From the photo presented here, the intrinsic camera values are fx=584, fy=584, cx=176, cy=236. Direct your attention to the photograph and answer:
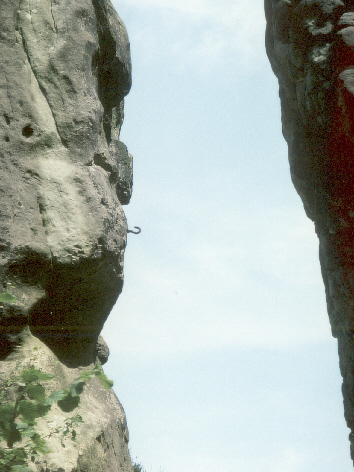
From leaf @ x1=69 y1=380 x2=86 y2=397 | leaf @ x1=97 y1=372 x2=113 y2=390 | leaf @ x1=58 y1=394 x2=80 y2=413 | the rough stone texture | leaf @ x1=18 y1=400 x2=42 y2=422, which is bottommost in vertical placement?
the rough stone texture

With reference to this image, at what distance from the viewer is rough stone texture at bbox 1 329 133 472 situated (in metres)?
2.90

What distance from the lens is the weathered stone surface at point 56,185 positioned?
3289 millimetres

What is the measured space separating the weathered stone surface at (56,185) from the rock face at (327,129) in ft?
6.17

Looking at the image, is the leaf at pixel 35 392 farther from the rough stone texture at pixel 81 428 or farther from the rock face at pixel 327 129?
the rock face at pixel 327 129

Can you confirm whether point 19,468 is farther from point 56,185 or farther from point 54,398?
point 56,185

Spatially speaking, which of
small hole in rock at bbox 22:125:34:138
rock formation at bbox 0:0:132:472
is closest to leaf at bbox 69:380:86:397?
rock formation at bbox 0:0:132:472

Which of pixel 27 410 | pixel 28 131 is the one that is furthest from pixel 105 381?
pixel 28 131

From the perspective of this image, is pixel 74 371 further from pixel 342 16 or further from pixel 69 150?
pixel 342 16

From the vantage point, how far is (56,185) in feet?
11.4

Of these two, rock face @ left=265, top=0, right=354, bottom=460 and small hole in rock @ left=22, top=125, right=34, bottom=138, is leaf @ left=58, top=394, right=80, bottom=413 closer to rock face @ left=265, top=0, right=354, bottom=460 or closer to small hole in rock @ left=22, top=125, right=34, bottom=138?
small hole in rock @ left=22, top=125, right=34, bottom=138

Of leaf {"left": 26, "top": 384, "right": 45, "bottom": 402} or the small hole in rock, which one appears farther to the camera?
the small hole in rock

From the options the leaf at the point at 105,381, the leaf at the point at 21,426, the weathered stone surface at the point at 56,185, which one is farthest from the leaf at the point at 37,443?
the weathered stone surface at the point at 56,185

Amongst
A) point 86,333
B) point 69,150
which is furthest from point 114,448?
point 69,150

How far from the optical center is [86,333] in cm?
365
